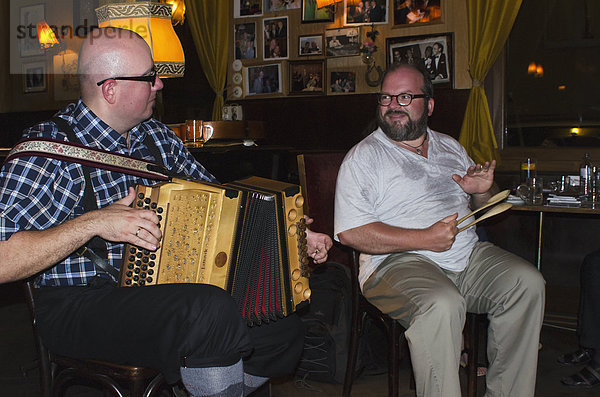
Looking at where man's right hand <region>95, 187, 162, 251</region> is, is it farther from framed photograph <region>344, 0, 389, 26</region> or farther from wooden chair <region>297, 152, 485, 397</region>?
framed photograph <region>344, 0, 389, 26</region>

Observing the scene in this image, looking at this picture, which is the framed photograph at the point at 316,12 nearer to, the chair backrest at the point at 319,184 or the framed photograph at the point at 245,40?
the framed photograph at the point at 245,40

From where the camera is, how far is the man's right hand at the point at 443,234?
213 cm

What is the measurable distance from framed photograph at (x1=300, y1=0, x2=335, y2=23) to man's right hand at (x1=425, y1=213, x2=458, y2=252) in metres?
3.27

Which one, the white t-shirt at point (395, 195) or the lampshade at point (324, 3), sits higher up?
the lampshade at point (324, 3)

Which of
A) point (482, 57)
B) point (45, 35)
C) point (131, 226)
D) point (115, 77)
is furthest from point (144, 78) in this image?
point (45, 35)

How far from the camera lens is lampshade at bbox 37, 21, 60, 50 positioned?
6055 mm

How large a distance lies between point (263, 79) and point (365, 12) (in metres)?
1.16

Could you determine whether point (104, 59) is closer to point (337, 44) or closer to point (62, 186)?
point (62, 186)

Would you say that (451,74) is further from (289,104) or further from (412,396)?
(412,396)

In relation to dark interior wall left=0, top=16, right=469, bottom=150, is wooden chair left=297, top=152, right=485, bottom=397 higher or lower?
lower

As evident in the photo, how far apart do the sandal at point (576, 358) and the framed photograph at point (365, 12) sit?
2.99m

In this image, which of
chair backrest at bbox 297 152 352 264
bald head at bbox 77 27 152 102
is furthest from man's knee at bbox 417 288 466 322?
bald head at bbox 77 27 152 102

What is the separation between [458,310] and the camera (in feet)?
6.43

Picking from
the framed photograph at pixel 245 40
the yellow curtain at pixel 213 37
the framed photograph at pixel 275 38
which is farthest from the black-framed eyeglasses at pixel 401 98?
the yellow curtain at pixel 213 37
